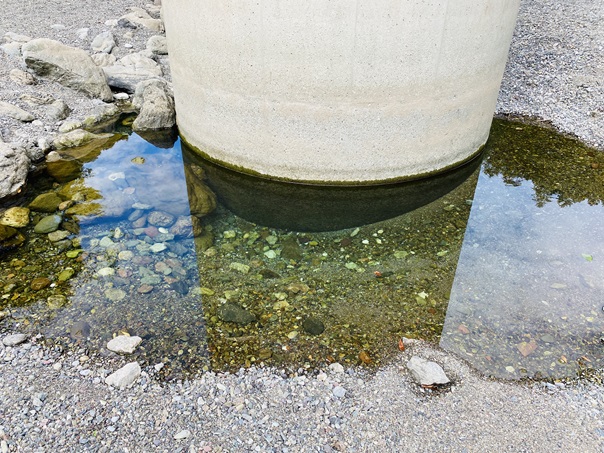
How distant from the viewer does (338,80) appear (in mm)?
5047

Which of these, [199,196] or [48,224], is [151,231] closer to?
[199,196]

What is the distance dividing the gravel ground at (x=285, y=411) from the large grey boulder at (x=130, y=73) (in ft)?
18.5

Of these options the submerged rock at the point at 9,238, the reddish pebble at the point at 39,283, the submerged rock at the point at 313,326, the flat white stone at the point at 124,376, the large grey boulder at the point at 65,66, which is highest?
the large grey boulder at the point at 65,66

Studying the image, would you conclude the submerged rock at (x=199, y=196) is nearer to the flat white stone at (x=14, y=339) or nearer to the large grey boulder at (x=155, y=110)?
the large grey boulder at (x=155, y=110)

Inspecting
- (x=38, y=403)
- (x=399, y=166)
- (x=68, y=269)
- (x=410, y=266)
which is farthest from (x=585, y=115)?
(x=38, y=403)

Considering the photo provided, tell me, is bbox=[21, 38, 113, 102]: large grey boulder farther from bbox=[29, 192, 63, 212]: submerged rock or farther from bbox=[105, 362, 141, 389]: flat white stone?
bbox=[105, 362, 141, 389]: flat white stone

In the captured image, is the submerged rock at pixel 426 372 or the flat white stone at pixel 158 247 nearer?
the submerged rock at pixel 426 372

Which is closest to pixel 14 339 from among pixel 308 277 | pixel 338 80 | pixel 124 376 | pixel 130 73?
pixel 124 376

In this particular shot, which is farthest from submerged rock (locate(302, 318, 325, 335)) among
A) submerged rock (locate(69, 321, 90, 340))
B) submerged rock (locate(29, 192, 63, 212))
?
submerged rock (locate(29, 192, 63, 212))

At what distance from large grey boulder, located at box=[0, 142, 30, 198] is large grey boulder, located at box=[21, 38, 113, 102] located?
238cm

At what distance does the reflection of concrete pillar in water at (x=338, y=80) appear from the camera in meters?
4.81

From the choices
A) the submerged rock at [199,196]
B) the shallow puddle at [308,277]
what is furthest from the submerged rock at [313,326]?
the submerged rock at [199,196]

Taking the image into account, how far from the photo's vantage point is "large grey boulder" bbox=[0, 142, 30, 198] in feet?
18.1

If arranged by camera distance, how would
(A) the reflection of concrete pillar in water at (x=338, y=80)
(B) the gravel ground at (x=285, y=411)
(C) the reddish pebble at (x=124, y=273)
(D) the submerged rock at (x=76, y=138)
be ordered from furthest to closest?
(D) the submerged rock at (x=76, y=138) → (A) the reflection of concrete pillar in water at (x=338, y=80) → (C) the reddish pebble at (x=124, y=273) → (B) the gravel ground at (x=285, y=411)
